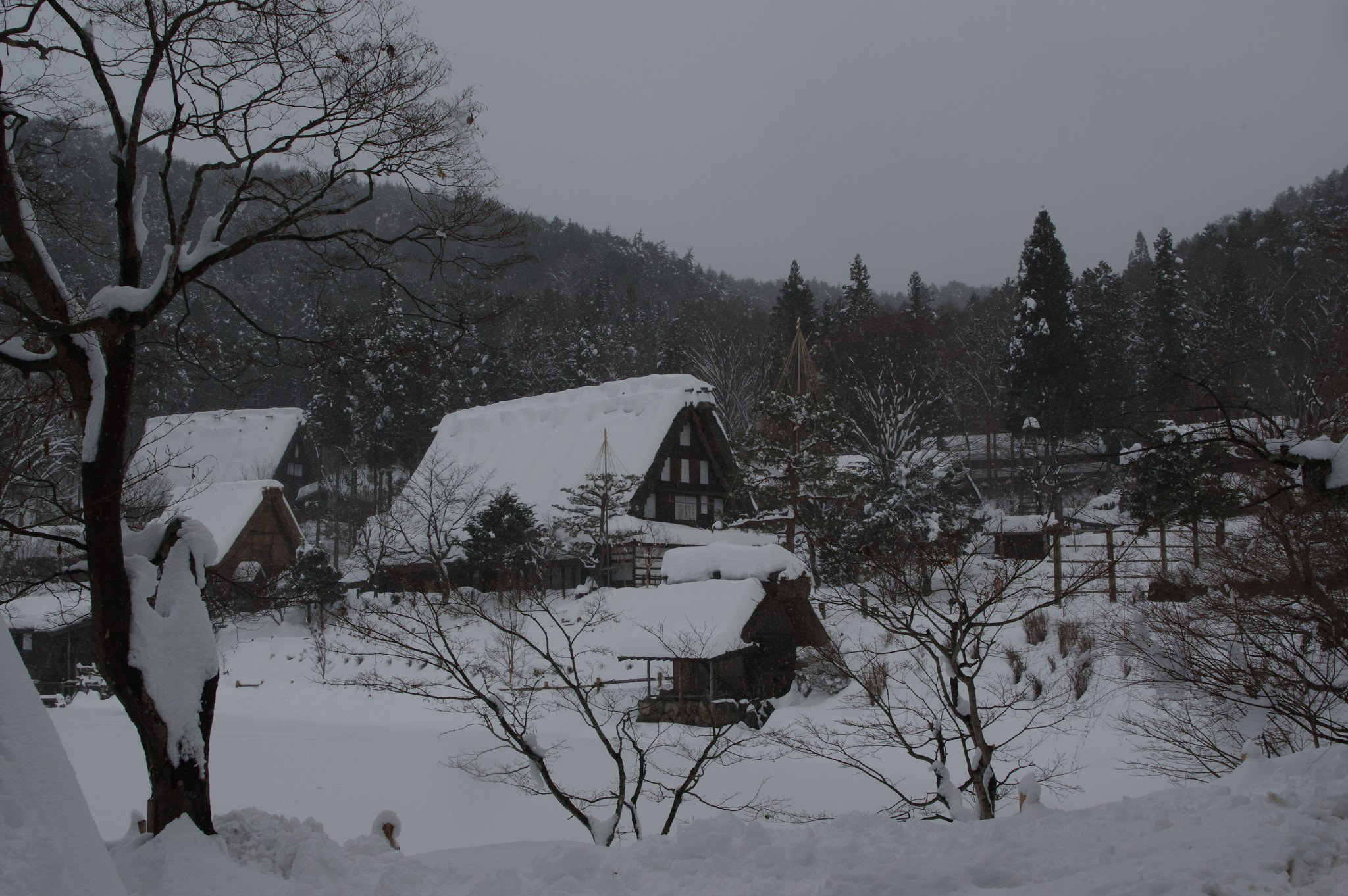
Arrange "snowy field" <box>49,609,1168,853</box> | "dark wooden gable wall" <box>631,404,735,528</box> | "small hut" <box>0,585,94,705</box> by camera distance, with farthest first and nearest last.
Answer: "dark wooden gable wall" <box>631,404,735,528</box> → "small hut" <box>0,585,94,705</box> → "snowy field" <box>49,609,1168,853</box>

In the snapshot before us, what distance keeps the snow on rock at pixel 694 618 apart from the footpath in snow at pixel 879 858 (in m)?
11.8

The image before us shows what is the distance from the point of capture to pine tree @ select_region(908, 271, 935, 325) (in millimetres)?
46000

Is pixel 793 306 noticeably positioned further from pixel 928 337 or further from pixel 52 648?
pixel 52 648

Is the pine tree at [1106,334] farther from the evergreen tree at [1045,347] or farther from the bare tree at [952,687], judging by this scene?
the bare tree at [952,687]

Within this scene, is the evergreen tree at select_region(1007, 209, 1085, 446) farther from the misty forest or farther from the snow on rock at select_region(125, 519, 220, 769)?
the snow on rock at select_region(125, 519, 220, 769)

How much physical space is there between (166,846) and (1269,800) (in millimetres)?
6975

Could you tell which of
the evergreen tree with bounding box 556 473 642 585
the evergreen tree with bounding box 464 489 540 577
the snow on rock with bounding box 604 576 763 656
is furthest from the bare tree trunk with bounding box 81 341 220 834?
the evergreen tree with bounding box 556 473 642 585

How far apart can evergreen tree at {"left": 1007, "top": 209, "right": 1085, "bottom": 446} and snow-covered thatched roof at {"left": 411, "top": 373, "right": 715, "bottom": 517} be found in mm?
11845

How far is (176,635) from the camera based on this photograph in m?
6.50

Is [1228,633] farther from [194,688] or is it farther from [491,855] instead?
[194,688]

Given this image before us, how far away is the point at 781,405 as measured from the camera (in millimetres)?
27766

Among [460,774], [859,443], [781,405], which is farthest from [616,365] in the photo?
[460,774]

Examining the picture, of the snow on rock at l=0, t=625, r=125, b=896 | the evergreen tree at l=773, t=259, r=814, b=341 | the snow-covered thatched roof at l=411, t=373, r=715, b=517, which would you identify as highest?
the evergreen tree at l=773, t=259, r=814, b=341

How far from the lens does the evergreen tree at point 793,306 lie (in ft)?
152
